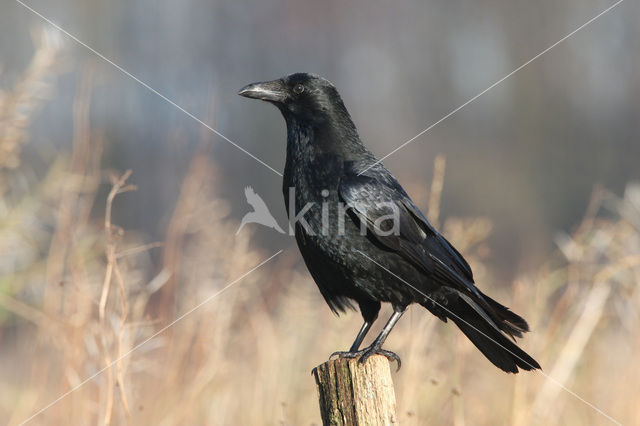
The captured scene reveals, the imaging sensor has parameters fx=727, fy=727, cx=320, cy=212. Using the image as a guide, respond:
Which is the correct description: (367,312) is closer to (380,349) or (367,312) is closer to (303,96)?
(380,349)

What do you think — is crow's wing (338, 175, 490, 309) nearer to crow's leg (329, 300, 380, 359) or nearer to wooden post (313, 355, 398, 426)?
crow's leg (329, 300, 380, 359)

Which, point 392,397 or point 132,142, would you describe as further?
point 132,142

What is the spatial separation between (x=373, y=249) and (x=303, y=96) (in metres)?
0.94

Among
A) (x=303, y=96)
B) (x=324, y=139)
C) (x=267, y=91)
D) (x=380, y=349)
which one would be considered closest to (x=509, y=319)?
(x=380, y=349)

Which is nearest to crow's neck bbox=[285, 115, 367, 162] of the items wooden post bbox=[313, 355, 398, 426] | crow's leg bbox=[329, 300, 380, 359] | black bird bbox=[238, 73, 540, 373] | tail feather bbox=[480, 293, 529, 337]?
black bird bbox=[238, 73, 540, 373]

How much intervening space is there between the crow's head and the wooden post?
140cm

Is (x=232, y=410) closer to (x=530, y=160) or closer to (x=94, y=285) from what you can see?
(x=94, y=285)

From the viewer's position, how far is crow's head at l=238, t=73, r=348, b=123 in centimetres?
361

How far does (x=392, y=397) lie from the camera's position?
2551mm

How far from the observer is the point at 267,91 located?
146 inches

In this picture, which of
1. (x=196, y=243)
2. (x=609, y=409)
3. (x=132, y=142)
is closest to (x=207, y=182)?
(x=196, y=243)

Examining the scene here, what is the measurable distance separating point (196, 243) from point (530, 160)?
43.0ft

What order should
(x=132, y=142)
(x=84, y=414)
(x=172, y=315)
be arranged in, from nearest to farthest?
(x=84, y=414)
(x=172, y=315)
(x=132, y=142)

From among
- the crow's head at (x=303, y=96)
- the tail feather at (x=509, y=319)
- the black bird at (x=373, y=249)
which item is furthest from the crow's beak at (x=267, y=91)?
the tail feather at (x=509, y=319)
